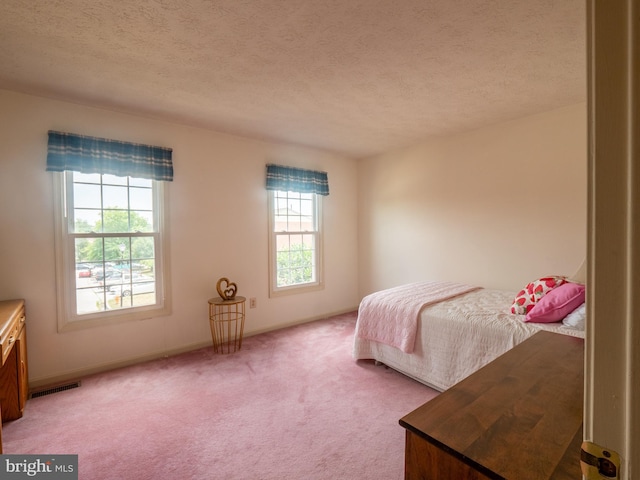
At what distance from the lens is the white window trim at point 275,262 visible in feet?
13.1

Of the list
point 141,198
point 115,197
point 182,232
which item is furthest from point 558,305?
point 115,197

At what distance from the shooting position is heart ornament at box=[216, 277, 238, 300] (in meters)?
3.36

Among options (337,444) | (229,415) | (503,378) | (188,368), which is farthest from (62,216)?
(503,378)

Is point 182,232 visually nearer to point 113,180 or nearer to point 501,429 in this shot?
point 113,180

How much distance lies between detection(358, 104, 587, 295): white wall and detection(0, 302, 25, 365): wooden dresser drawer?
13.1ft

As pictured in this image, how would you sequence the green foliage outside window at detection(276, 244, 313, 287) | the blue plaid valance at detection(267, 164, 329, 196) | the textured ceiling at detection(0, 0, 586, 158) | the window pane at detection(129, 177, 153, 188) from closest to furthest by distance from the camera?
the textured ceiling at detection(0, 0, 586, 158), the window pane at detection(129, 177, 153, 188), the blue plaid valance at detection(267, 164, 329, 196), the green foliage outside window at detection(276, 244, 313, 287)

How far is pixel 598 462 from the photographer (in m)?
0.42

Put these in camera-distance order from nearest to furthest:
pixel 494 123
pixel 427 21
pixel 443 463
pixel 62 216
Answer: pixel 443 463 < pixel 427 21 < pixel 62 216 < pixel 494 123

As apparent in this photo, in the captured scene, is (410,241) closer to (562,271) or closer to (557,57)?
(562,271)

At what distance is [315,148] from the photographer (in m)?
4.33

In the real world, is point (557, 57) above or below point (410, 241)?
above

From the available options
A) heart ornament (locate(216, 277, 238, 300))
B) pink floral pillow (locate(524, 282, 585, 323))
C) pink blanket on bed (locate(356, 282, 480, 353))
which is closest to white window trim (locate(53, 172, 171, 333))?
heart ornament (locate(216, 277, 238, 300))

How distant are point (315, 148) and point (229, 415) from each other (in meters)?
3.40

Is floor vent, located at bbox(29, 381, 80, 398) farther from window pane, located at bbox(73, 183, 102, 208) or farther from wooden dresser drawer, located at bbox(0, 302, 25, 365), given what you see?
window pane, located at bbox(73, 183, 102, 208)
